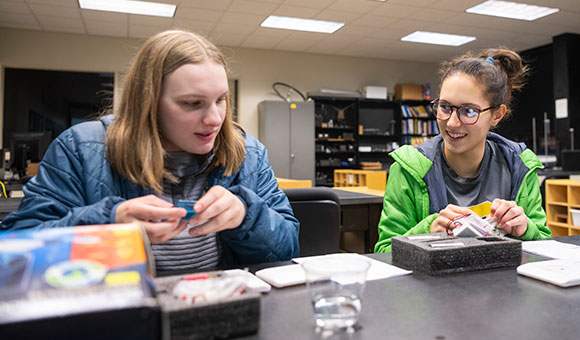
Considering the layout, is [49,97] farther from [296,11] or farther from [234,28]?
[296,11]

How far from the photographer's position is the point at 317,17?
5715 millimetres

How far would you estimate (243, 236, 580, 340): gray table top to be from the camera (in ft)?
1.98

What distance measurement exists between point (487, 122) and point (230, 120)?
36.7 inches

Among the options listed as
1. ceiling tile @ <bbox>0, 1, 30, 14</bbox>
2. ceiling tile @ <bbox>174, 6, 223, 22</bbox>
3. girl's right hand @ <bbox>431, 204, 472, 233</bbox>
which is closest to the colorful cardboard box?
girl's right hand @ <bbox>431, 204, 472, 233</bbox>

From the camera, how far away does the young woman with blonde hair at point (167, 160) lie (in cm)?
100

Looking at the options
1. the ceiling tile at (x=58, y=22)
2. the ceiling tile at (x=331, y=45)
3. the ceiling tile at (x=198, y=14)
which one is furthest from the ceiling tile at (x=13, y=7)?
the ceiling tile at (x=331, y=45)

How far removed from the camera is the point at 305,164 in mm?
A: 7207

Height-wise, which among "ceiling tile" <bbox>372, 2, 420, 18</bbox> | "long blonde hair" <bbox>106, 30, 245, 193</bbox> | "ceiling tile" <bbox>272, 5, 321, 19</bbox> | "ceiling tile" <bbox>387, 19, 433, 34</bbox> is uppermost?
"ceiling tile" <bbox>387, 19, 433, 34</bbox>

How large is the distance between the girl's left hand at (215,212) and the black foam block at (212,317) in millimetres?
233

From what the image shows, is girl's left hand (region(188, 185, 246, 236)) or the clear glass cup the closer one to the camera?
the clear glass cup

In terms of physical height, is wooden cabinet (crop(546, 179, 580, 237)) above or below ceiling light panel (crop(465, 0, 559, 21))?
below

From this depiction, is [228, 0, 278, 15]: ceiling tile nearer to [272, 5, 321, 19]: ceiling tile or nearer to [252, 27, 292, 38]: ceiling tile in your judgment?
[272, 5, 321, 19]: ceiling tile

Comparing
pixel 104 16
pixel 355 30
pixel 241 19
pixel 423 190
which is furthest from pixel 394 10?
pixel 423 190

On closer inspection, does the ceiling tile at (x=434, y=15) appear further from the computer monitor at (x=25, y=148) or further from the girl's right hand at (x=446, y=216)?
the girl's right hand at (x=446, y=216)
